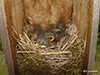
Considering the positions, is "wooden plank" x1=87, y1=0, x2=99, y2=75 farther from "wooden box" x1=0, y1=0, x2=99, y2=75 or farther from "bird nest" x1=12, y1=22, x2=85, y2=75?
"bird nest" x1=12, y1=22, x2=85, y2=75

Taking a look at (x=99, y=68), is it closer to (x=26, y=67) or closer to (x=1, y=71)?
(x=26, y=67)

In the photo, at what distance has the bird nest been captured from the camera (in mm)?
1407

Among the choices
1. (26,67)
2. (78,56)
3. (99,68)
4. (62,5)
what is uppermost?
(62,5)

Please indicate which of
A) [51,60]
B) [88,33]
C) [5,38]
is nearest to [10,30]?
[5,38]

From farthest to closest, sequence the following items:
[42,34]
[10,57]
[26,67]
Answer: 1. [42,34]
2. [26,67]
3. [10,57]

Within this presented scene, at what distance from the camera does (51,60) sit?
55.4 inches

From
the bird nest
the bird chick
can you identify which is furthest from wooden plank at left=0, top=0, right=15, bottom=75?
the bird chick

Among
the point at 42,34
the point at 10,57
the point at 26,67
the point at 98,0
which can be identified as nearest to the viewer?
the point at 98,0

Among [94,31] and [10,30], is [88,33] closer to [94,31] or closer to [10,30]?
[94,31]

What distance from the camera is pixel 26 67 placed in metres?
1.46

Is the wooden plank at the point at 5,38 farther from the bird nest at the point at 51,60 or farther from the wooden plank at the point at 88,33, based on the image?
the wooden plank at the point at 88,33

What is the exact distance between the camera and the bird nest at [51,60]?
4.62 feet

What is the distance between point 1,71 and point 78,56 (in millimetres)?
1318

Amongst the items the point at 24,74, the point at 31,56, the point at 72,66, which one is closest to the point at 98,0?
the point at 72,66
